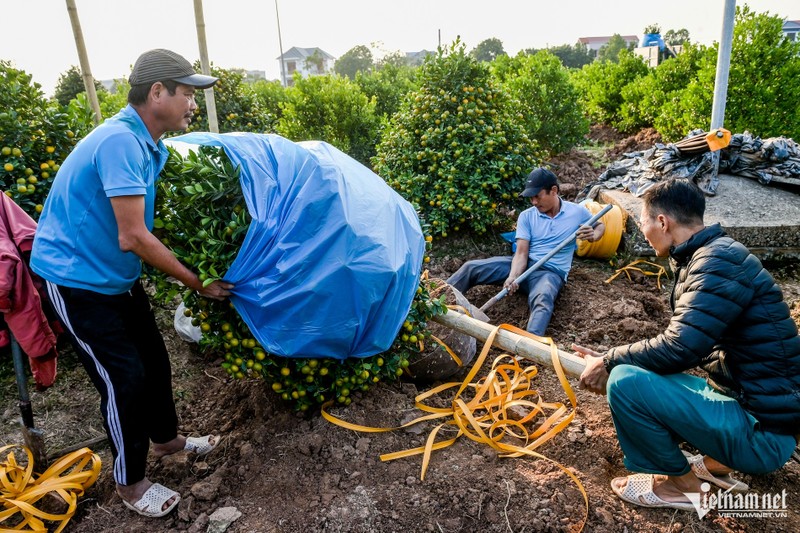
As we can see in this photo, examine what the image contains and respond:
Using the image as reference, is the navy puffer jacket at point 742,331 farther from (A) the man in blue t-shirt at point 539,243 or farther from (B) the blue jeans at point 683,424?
(A) the man in blue t-shirt at point 539,243

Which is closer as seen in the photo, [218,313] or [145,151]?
[145,151]

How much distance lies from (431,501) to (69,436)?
2237 millimetres

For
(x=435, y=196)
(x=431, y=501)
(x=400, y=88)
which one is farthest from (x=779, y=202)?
(x=400, y=88)

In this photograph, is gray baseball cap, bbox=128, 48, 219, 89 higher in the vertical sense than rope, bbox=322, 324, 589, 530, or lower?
higher

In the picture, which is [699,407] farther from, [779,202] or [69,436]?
[779,202]

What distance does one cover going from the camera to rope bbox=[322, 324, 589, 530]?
267 cm

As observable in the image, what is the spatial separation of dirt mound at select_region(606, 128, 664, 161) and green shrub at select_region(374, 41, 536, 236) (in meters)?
5.15

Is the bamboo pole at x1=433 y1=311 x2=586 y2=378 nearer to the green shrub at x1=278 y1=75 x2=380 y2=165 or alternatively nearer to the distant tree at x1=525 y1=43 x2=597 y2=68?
the green shrub at x1=278 y1=75 x2=380 y2=165

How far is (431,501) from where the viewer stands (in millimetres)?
2371

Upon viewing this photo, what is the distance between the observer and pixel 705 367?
2434mm

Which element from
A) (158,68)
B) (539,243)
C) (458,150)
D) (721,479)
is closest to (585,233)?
(539,243)

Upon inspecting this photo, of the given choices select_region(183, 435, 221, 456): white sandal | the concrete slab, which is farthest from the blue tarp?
the concrete slab

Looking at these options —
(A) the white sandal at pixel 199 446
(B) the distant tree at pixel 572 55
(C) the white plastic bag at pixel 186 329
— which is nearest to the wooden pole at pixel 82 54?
(C) the white plastic bag at pixel 186 329

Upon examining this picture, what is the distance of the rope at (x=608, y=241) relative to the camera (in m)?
5.36
